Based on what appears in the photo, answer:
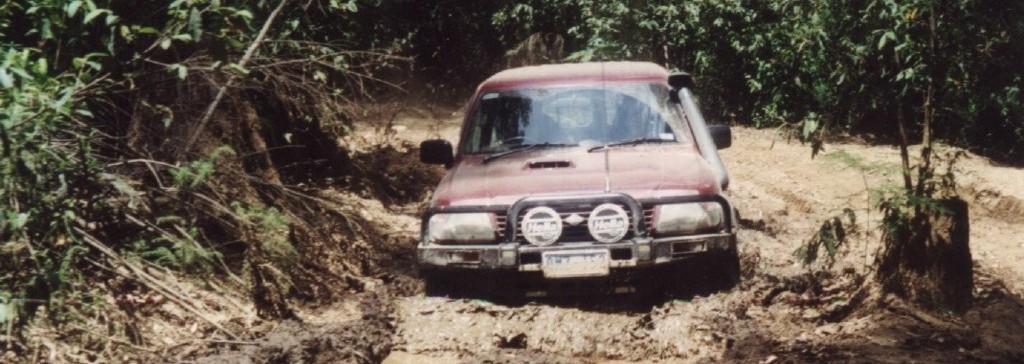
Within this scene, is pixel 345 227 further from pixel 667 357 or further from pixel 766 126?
pixel 766 126

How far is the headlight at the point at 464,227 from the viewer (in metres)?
4.92

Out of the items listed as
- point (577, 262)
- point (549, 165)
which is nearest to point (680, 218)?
point (577, 262)

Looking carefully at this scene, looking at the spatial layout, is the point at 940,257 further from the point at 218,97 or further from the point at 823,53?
the point at 218,97

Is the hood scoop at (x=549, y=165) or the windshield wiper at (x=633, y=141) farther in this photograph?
the windshield wiper at (x=633, y=141)

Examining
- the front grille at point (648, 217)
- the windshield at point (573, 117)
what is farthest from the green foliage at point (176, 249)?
the front grille at point (648, 217)

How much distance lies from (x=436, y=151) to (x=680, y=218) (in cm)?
184

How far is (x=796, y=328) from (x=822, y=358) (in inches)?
24.4

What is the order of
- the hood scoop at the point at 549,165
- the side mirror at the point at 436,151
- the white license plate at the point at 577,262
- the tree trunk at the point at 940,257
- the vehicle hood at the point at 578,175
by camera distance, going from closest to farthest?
1. the tree trunk at the point at 940,257
2. the white license plate at the point at 577,262
3. the vehicle hood at the point at 578,175
4. the hood scoop at the point at 549,165
5. the side mirror at the point at 436,151

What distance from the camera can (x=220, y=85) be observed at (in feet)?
18.1

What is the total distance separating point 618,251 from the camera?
15.6 feet

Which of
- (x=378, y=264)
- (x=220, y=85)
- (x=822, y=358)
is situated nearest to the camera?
(x=822, y=358)

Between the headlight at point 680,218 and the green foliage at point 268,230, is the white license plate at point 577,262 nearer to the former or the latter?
the headlight at point 680,218

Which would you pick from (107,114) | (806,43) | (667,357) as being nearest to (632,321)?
(667,357)

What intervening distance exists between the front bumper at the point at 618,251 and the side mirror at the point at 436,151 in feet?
3.72
